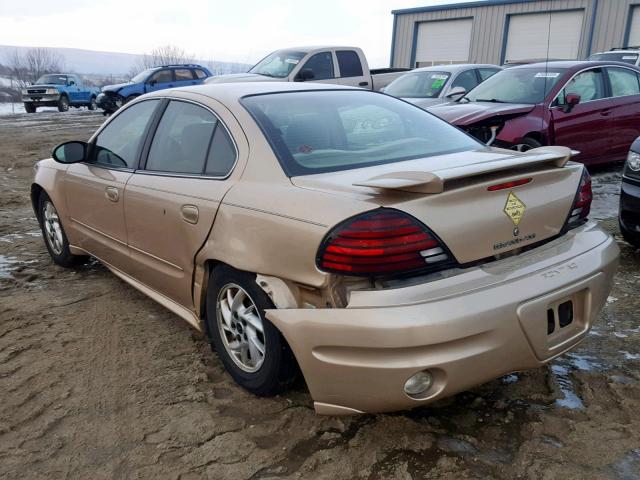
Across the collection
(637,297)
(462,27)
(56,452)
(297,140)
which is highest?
(462,27)

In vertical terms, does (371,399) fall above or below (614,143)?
below

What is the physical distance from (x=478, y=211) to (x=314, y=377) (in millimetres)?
923

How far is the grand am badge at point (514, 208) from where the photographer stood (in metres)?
2.36

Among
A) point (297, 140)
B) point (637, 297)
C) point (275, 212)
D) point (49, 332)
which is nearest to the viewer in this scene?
point (275, 212)

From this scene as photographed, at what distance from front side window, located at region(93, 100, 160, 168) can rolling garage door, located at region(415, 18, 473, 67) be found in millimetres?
24366

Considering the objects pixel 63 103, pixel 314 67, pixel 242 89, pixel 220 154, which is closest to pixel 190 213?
pixel 220 154

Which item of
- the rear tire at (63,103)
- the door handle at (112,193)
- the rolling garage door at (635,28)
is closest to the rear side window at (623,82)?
the door handle at (112,193)

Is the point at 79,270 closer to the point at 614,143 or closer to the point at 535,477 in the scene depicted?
the point at 535,477

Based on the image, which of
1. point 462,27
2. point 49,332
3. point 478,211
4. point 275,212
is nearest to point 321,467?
point 275,212

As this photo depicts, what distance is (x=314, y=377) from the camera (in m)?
2.25

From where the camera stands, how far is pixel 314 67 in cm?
1150

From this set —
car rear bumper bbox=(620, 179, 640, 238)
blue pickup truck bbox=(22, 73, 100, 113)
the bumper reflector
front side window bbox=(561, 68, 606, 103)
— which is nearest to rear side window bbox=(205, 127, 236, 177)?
the bumper reflector

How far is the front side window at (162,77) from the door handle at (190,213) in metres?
16.8

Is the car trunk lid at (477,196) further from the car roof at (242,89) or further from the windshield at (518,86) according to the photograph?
the windshield at (518,86)
